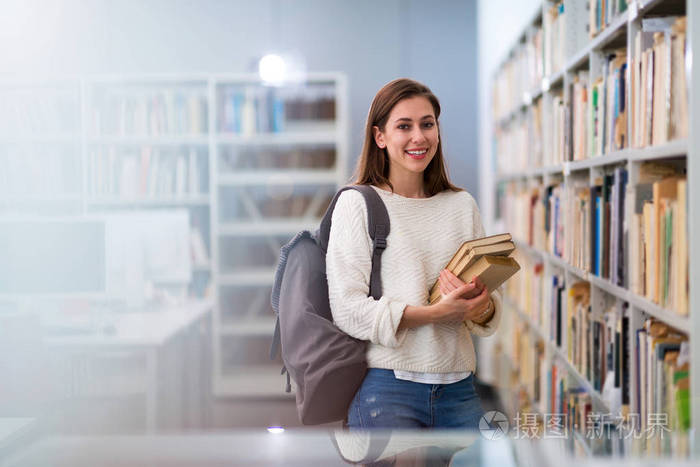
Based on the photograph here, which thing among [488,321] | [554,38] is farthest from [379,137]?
[554,38]

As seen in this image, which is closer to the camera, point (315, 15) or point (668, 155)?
point (668, 155)

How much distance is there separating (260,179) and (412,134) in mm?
3033

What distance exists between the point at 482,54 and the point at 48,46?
232 centimetres

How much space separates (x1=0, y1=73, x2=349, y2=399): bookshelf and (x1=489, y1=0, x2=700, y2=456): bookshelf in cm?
138

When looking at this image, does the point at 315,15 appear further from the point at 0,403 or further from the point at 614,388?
the point at 614,388

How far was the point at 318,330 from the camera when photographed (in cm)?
154

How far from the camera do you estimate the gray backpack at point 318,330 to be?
1518 mm

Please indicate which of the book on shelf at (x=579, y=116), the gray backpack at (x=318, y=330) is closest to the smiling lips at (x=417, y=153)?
the gray backpack at (x=318, y=330)

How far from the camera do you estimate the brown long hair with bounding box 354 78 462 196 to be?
158 cm

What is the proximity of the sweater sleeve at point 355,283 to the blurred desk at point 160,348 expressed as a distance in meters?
1.65

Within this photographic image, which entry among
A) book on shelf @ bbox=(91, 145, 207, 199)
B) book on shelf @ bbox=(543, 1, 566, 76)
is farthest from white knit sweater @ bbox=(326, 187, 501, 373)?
book on shelf @ bbox=(91, 145, 207, 199)

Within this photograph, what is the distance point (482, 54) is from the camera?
13.3ft

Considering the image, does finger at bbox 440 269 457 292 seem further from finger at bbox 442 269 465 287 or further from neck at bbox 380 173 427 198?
neck at bbox 380 173 427 198

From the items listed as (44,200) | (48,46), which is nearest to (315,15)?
(48,46)
